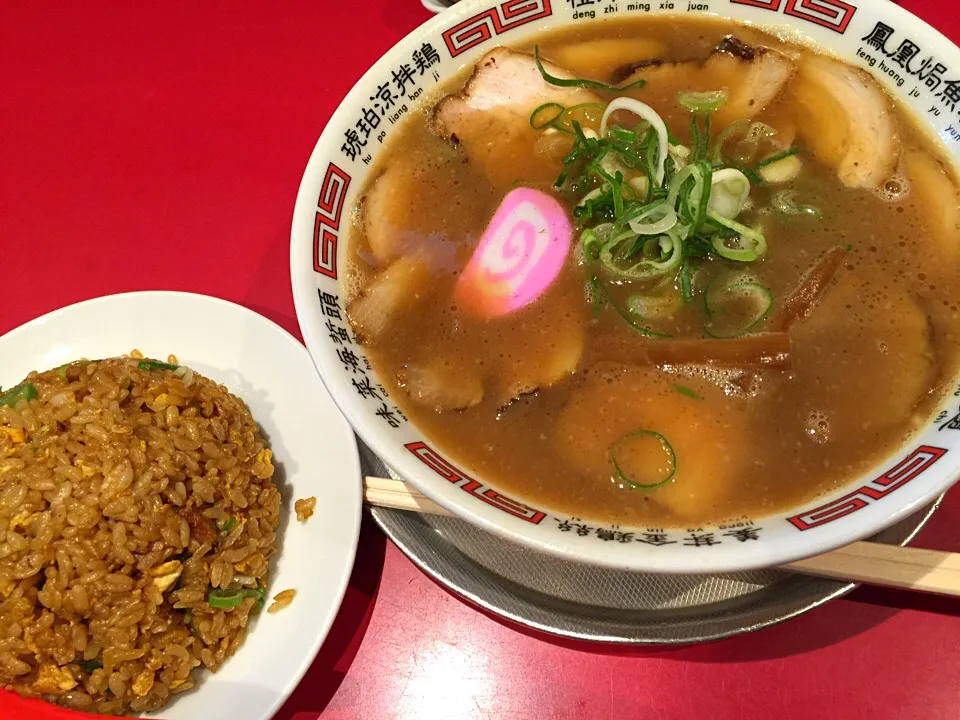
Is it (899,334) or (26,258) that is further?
(26,258)

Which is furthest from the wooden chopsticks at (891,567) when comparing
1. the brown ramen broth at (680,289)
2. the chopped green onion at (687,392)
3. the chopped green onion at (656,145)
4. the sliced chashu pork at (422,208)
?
the chopped green onion at (656,145)

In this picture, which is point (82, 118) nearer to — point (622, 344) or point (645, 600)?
point (622, 344)

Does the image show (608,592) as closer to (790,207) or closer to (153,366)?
(790,207)

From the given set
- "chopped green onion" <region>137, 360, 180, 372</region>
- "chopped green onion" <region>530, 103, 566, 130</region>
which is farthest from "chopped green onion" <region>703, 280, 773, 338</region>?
"chopped green onion" <region>137, 360, 180, 372</region>

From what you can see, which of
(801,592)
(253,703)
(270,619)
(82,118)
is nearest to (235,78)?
(82,118)

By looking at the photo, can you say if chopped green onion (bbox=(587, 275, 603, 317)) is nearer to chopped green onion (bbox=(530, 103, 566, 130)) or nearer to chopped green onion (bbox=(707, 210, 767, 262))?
chopped green onion (bbox=(707, 210, 767, 262))

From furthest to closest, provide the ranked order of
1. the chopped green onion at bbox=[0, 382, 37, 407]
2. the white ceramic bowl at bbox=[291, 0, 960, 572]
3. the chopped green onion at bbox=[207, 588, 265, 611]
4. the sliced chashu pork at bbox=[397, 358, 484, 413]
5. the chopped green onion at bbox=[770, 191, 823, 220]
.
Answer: the chopped green onion at bbox=[0, 382, 37, 407] < the chopped green onion at bbox=[207, 588, 265, 611] < the chopped green onion at bbox=[770, 191, 823, 220] < the sliced chashu pork at bbox=[397, 358, 484, 413] < the white ceramic bowl at bbox=[291, 0, 960, 572]
